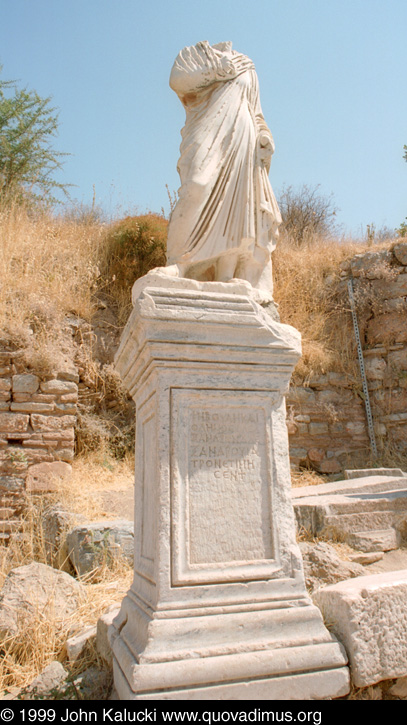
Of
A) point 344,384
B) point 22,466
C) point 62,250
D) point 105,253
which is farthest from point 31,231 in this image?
point 344,384

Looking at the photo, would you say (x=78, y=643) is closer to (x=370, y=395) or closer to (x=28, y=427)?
(x=28, y=427)

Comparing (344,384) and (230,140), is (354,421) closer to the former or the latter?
(344,384)

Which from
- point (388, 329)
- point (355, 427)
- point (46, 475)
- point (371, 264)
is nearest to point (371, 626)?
point (46, 475)

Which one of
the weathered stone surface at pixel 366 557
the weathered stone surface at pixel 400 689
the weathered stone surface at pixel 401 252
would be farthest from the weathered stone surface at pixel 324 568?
the weathered stone surface at pixel 401 252

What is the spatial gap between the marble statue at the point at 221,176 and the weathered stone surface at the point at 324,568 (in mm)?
1518

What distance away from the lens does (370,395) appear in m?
7.43

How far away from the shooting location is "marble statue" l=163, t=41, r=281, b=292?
2.58m

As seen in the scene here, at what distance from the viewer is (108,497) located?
194 inches

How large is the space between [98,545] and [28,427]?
6.93 feet

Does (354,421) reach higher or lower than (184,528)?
higher

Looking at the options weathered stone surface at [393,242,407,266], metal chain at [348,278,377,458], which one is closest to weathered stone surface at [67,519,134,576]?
metal chain at [348,278,377,458]

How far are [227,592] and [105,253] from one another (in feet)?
22.9

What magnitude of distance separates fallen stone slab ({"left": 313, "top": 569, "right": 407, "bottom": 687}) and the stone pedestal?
0.27ft
